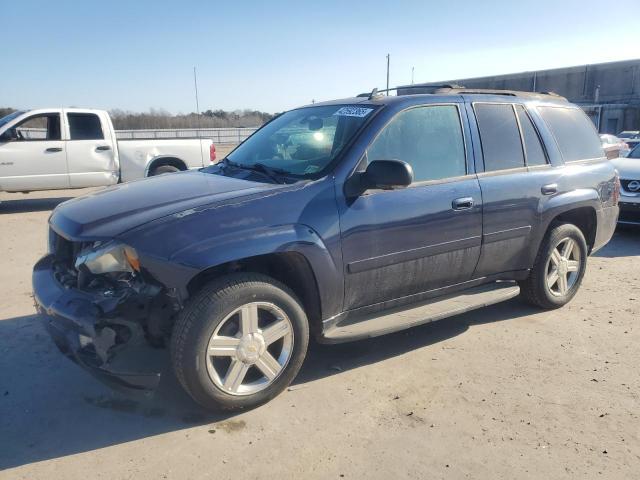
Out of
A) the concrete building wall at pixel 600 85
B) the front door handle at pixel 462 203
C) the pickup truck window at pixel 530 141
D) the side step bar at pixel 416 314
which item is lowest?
the side step bar at pixel 416 314

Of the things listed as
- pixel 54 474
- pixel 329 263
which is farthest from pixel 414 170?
pixel 54 474

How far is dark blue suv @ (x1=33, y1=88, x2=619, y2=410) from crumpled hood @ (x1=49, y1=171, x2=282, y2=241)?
16mm

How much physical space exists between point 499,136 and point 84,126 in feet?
29.1

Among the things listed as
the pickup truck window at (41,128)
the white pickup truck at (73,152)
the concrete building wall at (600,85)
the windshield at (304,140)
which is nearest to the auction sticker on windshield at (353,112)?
the windshield at (304,140)

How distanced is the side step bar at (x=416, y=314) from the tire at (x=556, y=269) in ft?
1.10

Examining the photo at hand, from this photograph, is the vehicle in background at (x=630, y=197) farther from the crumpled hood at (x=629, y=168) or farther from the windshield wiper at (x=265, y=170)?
the windshield wiper at (x=265, y=170)

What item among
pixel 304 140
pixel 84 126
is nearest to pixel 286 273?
pixel 304 140

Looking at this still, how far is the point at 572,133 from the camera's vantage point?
495cm

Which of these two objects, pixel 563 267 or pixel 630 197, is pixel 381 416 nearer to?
pixel 563 267

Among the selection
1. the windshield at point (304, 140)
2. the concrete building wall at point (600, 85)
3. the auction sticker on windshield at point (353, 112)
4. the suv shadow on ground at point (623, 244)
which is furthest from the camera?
the concrete building wall at point (600, 85)

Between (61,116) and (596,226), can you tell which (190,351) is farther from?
(61,116)

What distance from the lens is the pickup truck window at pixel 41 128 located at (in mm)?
10102

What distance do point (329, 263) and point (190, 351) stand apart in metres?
0.98

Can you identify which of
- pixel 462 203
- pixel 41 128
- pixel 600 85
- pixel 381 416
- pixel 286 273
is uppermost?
pixel 600 85
